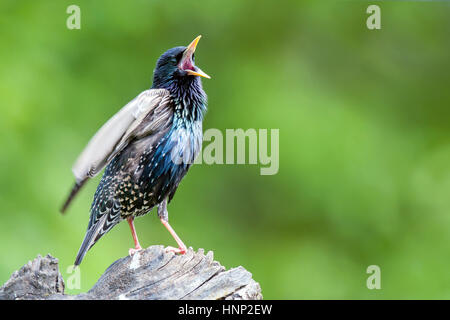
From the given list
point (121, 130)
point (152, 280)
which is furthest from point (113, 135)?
point (152, 280)

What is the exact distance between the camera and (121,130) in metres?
3.99

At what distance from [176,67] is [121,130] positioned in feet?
2.59

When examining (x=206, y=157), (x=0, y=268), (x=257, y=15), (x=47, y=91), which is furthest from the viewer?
(x=257, y=15)

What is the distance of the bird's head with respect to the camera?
455 cm

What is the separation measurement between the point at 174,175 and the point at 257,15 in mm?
3606

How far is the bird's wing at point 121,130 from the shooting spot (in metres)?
3.70

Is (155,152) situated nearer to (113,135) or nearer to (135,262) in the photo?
(113,135)

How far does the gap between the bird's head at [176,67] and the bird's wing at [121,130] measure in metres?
0.14

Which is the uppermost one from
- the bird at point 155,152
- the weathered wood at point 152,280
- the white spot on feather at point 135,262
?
the bird at point 155,152

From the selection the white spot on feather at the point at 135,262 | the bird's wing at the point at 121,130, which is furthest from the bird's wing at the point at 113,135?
the white spot on feather at the point at 135,262

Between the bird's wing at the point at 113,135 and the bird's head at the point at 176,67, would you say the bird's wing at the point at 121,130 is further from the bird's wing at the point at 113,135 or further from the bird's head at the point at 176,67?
the bird's head at the point at 176,67

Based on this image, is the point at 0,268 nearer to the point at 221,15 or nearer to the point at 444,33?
the point at 221,15

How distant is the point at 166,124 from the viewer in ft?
14.5
